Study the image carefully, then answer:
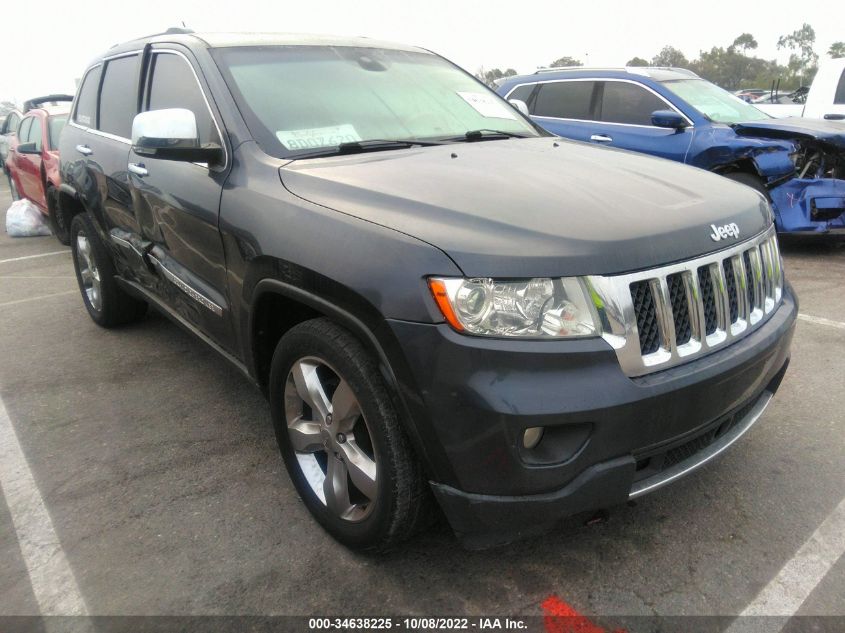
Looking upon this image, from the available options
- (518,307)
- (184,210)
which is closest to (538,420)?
(518,307)

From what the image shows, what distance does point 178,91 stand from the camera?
316 centimetres

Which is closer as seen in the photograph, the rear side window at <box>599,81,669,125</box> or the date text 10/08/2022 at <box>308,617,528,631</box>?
the date text 10/08/2022 at <box>308,617,528,631</box>

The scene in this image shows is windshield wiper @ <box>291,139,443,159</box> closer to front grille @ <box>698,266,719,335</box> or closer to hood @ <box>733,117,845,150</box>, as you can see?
front grille @ <box>698,266,719,335</box>

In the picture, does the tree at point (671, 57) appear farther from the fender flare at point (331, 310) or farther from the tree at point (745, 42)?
the fender flare at point (331, 310)

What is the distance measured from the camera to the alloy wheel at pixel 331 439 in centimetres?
218

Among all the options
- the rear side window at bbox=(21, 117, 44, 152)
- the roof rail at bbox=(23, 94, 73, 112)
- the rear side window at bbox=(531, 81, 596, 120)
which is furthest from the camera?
the roof rail at bbox=(23, 94, 73, 112)

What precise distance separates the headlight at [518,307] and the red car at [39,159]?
595 cm

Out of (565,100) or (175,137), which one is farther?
(565,100)

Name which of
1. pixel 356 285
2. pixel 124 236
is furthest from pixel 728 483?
pixel 124 236

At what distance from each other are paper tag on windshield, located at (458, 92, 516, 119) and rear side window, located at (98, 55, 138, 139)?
1795mm

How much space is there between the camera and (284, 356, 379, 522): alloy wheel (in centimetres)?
218

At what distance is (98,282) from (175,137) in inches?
91.9

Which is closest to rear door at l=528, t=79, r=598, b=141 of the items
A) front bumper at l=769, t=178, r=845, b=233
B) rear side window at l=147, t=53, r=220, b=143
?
front bumper at l=769, t=178, r=845, b=233

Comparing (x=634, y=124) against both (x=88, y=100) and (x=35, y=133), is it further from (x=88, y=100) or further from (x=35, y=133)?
(x=35, y=133)
